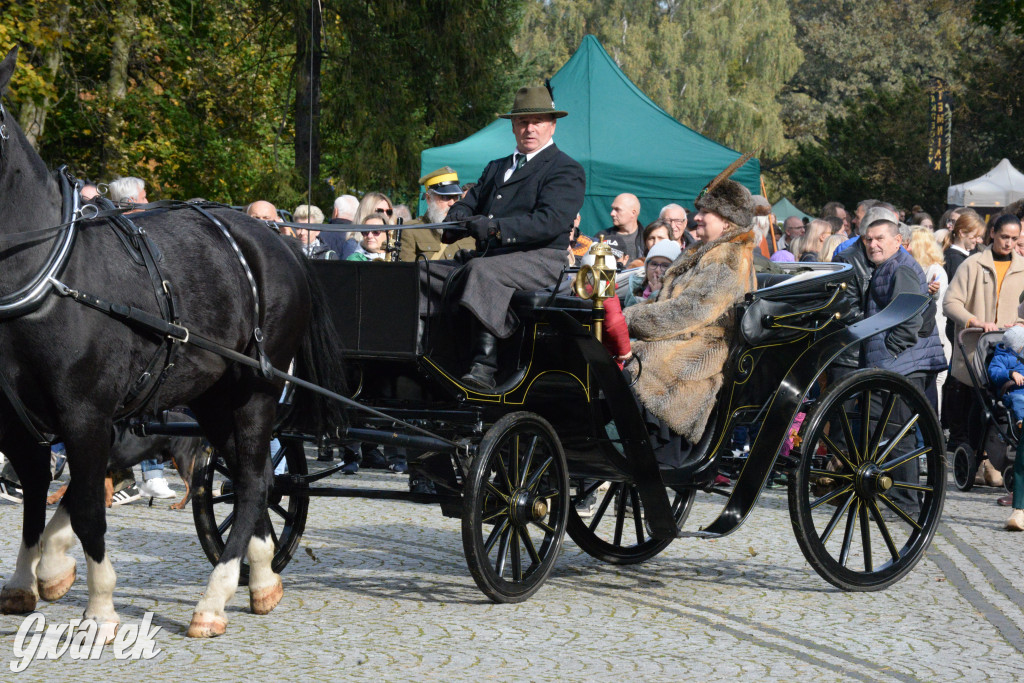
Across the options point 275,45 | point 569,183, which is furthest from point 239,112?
point 569,183

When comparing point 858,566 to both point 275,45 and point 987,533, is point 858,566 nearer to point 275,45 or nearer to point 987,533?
point 987,533

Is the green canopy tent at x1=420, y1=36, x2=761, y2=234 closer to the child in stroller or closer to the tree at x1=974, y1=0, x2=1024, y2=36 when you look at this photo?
the child in stroller

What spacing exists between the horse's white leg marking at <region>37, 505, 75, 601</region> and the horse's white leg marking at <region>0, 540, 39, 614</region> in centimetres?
7

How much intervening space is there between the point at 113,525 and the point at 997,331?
245 inches

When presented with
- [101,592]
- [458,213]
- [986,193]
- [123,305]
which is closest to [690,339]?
[458,213]

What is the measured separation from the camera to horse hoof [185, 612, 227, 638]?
518 cm

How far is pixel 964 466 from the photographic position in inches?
396

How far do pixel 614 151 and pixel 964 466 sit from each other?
24.4 ft

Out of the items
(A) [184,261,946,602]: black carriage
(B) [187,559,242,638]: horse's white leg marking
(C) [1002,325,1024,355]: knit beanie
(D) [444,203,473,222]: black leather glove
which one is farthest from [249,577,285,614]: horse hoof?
(C) [1002,325,1024,355]: knit beanie

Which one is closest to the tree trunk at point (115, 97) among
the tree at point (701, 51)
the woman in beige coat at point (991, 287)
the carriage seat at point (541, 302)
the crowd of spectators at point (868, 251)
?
the crowd of spectators at point (868, 251)

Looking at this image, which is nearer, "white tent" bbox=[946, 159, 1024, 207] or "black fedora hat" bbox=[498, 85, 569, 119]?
"black fedora hat" bbox=[498, 85, 569, 119]

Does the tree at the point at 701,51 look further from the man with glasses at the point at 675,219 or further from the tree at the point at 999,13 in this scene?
the man with glasses at the point at 675,219

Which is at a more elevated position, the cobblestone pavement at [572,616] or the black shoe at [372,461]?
the black shoe at [372,461]

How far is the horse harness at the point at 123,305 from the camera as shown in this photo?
4.73 meters
